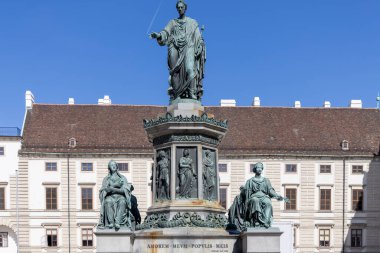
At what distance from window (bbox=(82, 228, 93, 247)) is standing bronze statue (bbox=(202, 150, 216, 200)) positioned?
3505 cm

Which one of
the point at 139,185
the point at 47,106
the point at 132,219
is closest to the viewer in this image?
the point at 132,219

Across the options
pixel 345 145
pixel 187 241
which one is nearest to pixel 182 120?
pixel 187 241

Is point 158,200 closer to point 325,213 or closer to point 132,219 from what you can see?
point 132,219

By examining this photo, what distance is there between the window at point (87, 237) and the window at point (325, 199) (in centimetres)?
2042

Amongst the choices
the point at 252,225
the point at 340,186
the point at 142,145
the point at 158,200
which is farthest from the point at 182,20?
the point at 340,186

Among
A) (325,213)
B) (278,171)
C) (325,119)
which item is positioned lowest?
(325,213)

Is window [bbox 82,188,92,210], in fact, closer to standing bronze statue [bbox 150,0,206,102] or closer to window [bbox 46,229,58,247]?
window [bbox 46,229,58,247]

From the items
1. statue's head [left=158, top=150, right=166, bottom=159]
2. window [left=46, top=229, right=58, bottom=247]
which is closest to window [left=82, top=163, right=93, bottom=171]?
window [left=46, top=229, right=58, bottom=247]

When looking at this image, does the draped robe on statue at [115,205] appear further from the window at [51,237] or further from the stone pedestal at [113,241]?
the window at [51,237]

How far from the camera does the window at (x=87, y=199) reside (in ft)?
147

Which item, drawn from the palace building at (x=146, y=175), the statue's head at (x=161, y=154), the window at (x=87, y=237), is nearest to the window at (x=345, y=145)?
the palace building at (x=146, y=175)

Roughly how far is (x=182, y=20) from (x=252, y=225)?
16.5 feet

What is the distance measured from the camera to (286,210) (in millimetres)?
45125

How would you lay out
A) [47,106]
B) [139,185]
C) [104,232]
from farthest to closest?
[47,106] → [139,185] → [104,232]
